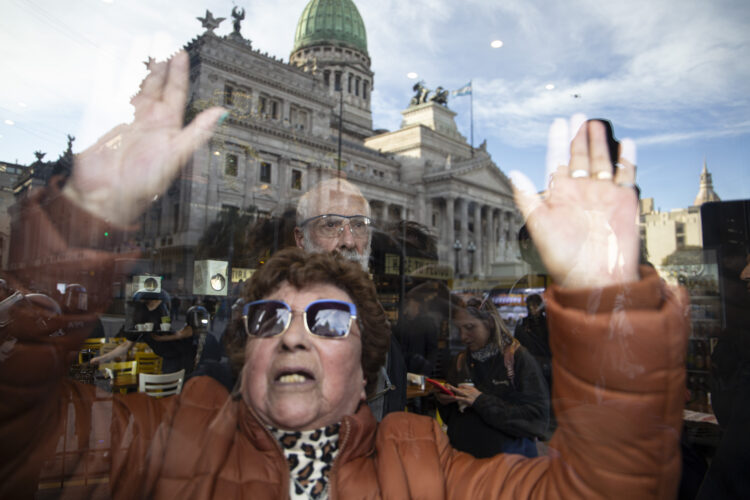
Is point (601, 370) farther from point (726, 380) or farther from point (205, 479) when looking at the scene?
point (726, 380)

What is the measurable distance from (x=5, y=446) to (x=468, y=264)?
34861mm

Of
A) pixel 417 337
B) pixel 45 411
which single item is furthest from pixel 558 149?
pixel 417 337

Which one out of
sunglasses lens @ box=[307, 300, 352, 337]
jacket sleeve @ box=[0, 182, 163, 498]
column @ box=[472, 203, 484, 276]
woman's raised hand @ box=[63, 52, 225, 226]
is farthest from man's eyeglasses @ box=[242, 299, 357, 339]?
column @ box=[472, 203, 484, 276]

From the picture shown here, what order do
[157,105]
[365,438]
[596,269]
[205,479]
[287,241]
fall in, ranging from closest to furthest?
[596,269]
[205,479]
[365,438]
[157,105]
[287,241]

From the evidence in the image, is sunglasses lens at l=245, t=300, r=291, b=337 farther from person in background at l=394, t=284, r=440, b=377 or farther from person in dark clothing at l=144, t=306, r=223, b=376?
person in background at l=394, t=284, r=440, b=377

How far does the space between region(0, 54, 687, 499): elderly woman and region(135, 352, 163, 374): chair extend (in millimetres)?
3222

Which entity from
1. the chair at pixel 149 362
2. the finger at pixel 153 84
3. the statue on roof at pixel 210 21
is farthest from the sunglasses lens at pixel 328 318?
the chair at pixel 149 362

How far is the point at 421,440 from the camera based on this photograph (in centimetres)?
130

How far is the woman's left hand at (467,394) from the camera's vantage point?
2769 millimetres

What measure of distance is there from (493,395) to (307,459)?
1.80m

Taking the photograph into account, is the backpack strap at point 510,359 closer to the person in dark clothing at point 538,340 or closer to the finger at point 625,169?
the person in dark clothing at point 538,340

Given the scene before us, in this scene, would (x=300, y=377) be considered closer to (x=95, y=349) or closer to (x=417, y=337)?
(x=95, y=349)

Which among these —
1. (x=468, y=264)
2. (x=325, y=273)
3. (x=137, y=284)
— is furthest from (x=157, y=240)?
(x=468, y=264)

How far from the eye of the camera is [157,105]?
2.39m
